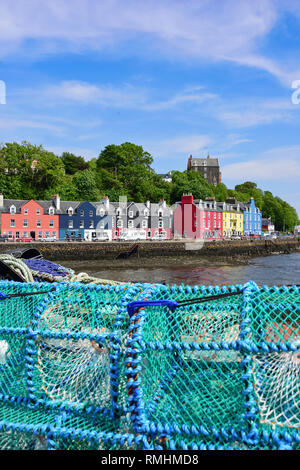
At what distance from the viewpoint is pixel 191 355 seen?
2.79 metres

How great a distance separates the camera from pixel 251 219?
262ft

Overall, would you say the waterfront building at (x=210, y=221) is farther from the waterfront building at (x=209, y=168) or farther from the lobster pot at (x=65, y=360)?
the waterfront building at (x=209, y=168)

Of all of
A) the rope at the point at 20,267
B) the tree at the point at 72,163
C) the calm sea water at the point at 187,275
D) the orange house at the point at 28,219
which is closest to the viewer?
the rope at the point at 20,267

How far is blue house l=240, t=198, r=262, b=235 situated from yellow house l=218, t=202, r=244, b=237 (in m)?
1.51

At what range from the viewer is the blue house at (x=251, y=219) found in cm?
7775

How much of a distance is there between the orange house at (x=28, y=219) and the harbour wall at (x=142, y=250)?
8211 millimetres

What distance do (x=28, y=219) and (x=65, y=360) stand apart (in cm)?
4855

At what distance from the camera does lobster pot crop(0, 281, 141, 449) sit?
280 centimetres

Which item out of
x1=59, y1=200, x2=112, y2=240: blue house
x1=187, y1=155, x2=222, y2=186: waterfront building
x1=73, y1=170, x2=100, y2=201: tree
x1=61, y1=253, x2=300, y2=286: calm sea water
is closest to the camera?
x1=61, y1=253, x2=300, y2=286: calm sea water

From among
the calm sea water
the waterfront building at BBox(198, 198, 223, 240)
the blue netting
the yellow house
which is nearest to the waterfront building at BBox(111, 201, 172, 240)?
the waterfront building at BBox(198, 198, 223, 240)

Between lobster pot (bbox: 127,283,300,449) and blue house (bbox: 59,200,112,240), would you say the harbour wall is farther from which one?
lobster pot (bbox: 127,283,300,449)

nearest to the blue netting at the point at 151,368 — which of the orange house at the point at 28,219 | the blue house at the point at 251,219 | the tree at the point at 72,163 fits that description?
the orange house at the point at 28,219
